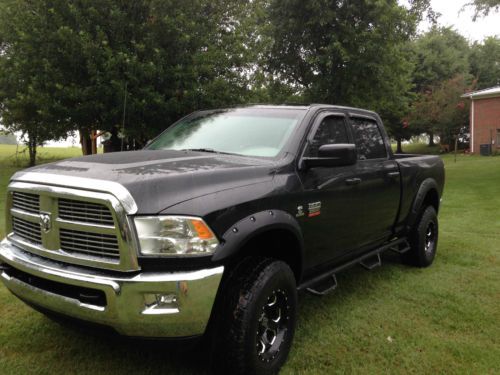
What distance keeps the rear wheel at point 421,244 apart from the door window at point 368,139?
1.21 meters

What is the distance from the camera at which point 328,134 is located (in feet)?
12.6

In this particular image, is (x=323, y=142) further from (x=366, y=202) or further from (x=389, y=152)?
(x=389, y=152)

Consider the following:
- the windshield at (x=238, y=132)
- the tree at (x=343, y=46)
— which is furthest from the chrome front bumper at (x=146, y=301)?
the tree at (x=343, y=46)

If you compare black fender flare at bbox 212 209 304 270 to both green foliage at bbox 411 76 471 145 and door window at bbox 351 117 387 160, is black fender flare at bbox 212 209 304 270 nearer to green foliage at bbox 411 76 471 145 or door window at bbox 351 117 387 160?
door window at bbox 351 117 387 160

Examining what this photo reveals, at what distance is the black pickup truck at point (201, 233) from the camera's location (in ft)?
7.78

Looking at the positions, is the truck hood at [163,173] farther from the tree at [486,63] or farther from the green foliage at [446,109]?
the tree at [486,63]

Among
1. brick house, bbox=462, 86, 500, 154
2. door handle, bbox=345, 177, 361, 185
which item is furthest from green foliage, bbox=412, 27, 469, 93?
door handle, bbox=345, 177, 361, 185

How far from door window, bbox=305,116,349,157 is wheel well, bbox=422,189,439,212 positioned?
2.13 metres

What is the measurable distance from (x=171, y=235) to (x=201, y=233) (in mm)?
164

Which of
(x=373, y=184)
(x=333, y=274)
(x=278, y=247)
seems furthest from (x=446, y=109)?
(x=278, y=247)

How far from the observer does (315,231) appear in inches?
134

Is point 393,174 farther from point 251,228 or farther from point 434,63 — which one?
point 434,63

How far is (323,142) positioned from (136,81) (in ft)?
30.3

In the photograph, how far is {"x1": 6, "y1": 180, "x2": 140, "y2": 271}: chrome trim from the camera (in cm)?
234
